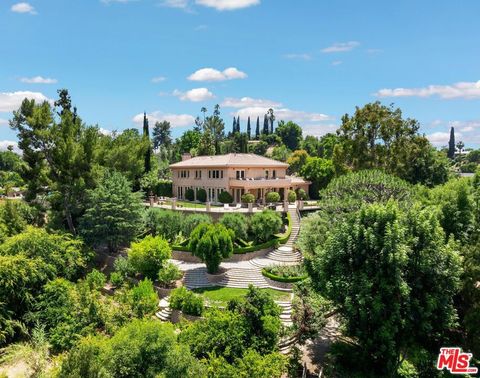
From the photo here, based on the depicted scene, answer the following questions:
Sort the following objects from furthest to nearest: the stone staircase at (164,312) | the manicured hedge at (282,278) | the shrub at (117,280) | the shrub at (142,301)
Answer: the shrub at (117,280)
the manicured hedge at (282,278)
the stone staircase at (164,312)
the shrub at (142,301)

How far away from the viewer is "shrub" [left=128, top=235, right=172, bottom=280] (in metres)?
28.1

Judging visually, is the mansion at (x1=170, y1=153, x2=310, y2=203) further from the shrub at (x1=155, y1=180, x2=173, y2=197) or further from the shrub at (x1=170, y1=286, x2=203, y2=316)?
the shrub at (x1=170, y1=286, x2=203, y2=316)

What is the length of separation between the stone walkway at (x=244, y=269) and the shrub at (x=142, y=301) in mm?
4693

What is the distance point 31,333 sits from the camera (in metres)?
23.4

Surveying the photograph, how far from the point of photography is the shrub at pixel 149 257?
2806 centimetres

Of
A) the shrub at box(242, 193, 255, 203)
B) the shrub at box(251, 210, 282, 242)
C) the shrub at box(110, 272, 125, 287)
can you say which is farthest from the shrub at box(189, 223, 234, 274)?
the shrub at box(242, 193, 255, 203)

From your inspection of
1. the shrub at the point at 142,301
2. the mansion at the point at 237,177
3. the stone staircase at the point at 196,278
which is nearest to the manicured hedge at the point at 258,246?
the stone staircase at the point at 196,278

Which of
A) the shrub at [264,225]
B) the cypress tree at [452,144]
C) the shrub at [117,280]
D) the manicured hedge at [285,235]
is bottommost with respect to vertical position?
the shrub at [117,280]

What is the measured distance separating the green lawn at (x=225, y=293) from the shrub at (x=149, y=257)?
11.9ft

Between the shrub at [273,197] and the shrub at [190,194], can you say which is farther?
the shrub at [190,194]

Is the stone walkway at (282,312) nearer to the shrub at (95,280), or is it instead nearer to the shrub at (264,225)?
the shrub at (95,280)

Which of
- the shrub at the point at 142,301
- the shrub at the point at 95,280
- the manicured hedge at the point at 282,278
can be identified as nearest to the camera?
the shrub at the point at 142,301

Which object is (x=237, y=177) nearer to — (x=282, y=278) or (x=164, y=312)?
(x=282, y=278)

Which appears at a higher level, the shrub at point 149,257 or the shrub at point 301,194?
the shrub at point 301,194
